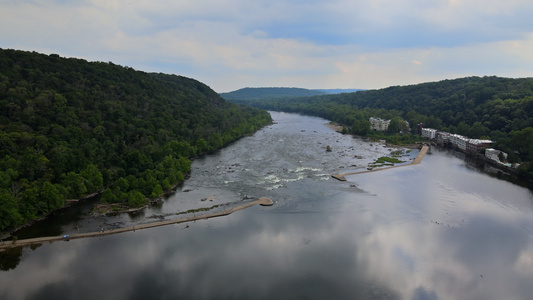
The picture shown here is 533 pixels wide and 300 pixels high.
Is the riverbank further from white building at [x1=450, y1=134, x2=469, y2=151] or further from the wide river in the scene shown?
white building at [x1=450, y1=134, x2=469, y2=151]

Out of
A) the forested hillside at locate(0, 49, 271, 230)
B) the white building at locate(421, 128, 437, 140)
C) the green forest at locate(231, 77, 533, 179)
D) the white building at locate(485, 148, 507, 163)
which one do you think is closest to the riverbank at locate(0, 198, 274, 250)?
the forested hillside at locate(0, 49, 271, 230)

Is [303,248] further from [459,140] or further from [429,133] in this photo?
[429,133]

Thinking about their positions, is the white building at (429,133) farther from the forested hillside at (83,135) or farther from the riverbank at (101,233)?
the riverbank at (101,233)

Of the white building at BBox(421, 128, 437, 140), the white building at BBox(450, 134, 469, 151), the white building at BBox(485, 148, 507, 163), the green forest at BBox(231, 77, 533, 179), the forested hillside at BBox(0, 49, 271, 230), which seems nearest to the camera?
the forested hillside at BBox(0, 49, 271, 230)

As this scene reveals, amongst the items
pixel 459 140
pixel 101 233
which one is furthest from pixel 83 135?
pixel 459 140

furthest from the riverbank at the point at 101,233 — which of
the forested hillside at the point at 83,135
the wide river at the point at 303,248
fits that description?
the forested hillside at the point at 83,135

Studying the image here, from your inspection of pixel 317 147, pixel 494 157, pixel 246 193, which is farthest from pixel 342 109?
pixel 246 193
